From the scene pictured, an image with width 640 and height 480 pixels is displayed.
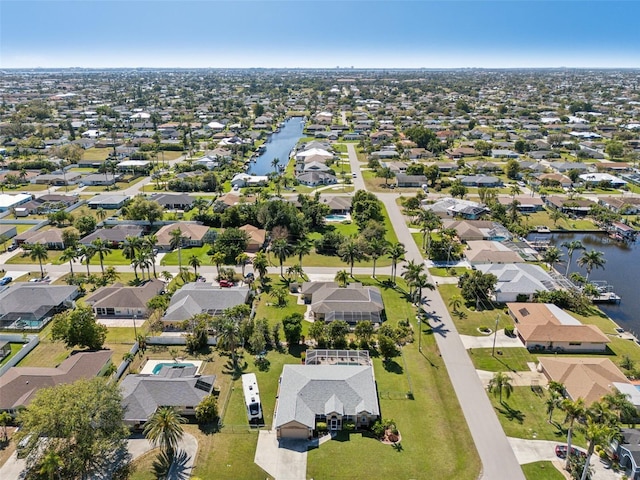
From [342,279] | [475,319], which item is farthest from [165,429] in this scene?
[475,319]

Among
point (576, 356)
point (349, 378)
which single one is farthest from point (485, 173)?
point (349, 378)

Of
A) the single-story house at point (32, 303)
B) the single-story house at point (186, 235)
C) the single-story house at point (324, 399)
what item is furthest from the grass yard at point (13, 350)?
the single-story house at point (324, 399)

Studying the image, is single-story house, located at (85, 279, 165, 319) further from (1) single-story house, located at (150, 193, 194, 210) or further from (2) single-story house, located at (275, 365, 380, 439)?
(1) single-story house, located at (150, 193, 194, 210)

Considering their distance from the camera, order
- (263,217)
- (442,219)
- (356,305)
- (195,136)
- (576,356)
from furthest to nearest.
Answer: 1. (195,136)
2. (442,219)
3. (263,217)
4. (356,305)
5. (576,356)

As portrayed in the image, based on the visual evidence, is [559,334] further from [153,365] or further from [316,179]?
[316,179]

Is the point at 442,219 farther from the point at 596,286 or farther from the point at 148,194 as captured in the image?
the point at 148,194

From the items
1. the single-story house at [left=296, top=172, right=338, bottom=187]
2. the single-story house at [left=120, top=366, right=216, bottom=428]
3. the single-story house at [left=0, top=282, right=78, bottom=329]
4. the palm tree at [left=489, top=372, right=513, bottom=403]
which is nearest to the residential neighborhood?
the single-story house at [left=120, top=366, right=216, bottom=428]

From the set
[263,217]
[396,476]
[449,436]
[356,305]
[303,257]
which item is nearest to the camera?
[396,476]
